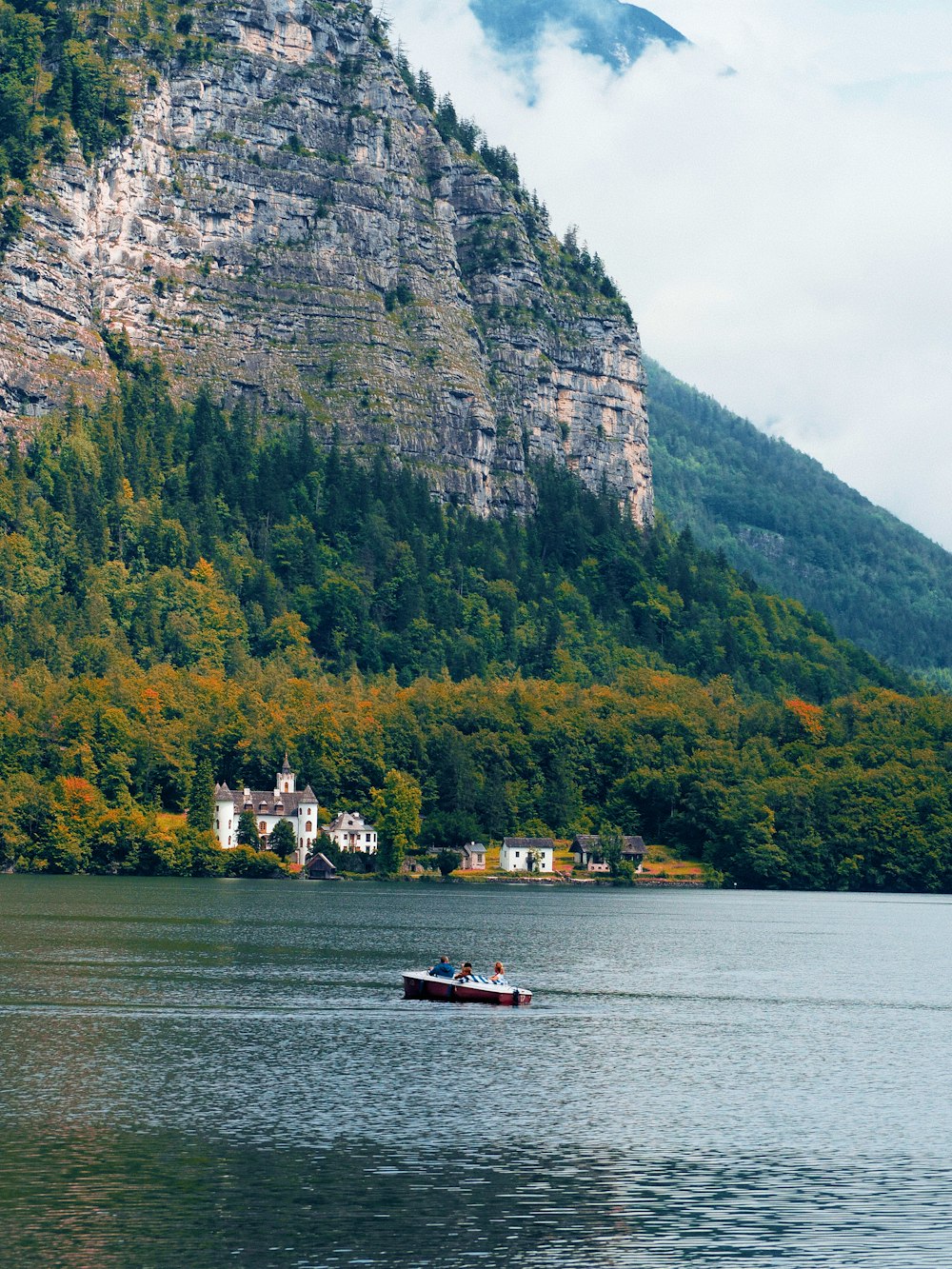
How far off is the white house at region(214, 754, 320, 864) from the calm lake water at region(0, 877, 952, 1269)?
77.4m

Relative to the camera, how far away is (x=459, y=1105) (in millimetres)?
60094

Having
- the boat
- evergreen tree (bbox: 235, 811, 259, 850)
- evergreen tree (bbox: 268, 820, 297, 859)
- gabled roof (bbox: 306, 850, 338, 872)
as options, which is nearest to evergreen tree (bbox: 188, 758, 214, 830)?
evergreen tree (bbox: 235, 811, 259, 850)

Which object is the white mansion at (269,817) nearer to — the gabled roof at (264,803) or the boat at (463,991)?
the gabled roof at (264,803)

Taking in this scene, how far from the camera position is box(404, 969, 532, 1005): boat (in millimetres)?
86562

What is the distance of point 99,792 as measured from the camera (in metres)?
188

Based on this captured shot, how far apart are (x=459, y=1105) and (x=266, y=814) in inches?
5465

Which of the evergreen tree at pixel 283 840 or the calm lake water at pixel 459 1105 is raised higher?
the evergreen tree at pixel 283 840

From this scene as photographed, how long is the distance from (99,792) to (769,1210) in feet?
486

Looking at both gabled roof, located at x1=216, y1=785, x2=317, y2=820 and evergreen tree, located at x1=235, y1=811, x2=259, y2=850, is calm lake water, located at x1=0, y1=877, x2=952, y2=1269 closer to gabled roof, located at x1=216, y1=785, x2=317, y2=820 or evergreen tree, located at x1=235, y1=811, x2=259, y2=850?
evergreen tree, located at x1=235, y1=811, x2=259, y2=850

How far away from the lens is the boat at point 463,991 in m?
86.6

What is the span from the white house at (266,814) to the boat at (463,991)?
107 m

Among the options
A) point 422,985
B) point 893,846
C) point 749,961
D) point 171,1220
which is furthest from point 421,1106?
point 893,846

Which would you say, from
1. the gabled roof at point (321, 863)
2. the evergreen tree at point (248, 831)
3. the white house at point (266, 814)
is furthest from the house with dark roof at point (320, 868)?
the evergreen tree at point (248, 831)

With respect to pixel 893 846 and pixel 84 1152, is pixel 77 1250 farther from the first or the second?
pixel 893 846
